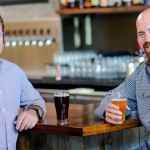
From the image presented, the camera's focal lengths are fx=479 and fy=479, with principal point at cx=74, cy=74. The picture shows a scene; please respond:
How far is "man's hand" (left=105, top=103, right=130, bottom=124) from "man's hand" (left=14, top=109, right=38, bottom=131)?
1.33ft

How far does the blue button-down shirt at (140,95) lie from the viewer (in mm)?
2697

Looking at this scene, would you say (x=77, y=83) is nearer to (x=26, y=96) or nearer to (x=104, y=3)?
(x=104, y=3)

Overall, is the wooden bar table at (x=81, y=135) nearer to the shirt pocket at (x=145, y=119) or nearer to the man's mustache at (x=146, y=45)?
the shirt pocket at (x=145, y=119)

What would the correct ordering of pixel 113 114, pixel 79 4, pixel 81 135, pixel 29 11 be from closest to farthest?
pixel 81 135 < pixel 113 114 < pixel 79 4 < pixel 29 11

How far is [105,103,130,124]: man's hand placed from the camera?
2.56 meters

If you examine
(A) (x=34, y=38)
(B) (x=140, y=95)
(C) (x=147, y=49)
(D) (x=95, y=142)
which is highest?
(C) (x=147, y=49)

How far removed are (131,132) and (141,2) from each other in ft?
10.3

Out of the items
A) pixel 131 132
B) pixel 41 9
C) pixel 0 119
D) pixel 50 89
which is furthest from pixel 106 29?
pixel 0 119

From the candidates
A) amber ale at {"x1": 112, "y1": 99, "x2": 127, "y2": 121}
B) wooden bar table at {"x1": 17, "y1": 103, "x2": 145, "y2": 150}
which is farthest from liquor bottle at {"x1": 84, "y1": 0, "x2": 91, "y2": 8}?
amber ale at {"x1": 112, "y1": 99, "x2": 127, "y2": 121}

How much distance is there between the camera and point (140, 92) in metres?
2.77

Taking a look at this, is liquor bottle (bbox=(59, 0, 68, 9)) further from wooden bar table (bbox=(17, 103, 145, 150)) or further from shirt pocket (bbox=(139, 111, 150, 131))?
shirt pocket (bbox=(139, 111, 150, 131))

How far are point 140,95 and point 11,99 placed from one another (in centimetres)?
74

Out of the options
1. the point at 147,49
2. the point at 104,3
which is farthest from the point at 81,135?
the point at 104,3

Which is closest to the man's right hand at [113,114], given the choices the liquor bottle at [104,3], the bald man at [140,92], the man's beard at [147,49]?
the bald man at [140,92]
